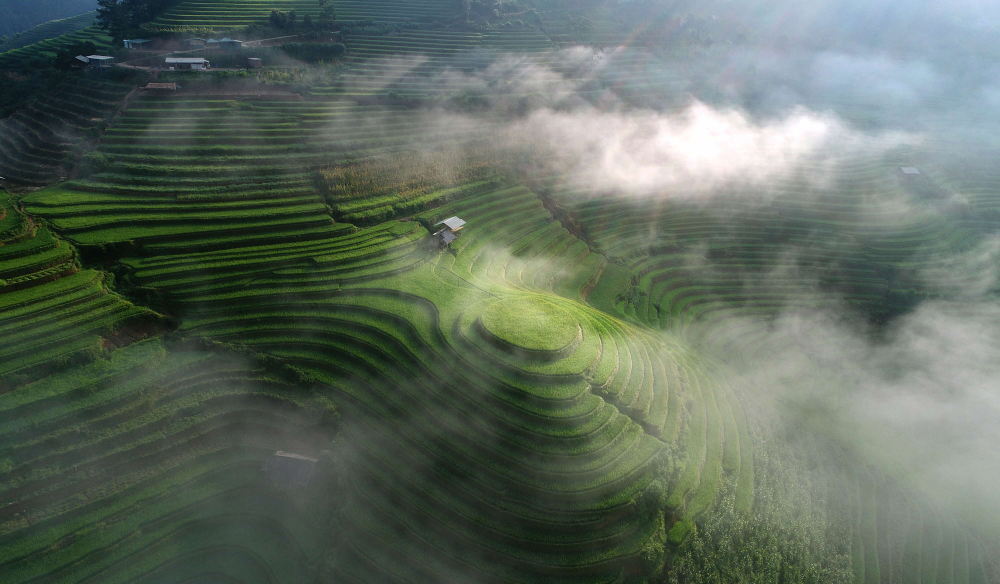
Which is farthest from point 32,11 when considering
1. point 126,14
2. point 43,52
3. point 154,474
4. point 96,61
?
point 154,474

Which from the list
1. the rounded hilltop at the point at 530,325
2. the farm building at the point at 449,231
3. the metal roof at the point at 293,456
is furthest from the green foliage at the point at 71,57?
the rounded hilltop at the point at 530,325

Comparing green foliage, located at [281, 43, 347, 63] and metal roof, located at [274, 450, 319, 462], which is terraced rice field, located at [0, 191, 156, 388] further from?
green foliage, located at [281, 43, 347, 63]

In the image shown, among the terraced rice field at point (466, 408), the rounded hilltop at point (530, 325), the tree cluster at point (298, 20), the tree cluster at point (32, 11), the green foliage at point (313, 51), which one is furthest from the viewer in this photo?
the tree cluster at point (32, 11)

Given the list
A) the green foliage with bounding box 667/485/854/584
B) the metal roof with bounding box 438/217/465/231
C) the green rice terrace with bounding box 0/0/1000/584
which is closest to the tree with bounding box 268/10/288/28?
the green rice terrace with bounding box 0/0/1000/584

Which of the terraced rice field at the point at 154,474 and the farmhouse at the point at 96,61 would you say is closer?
the terraced rice field at the point at 154,474

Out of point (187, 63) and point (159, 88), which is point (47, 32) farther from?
point (159, 88)

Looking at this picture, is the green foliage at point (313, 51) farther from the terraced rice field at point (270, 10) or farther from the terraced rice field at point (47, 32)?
the terraced rice field at point (47, 32)

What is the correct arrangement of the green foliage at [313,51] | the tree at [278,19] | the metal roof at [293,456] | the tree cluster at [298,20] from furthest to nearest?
the tree cluster at [298,20]
the tree at [278,19]
the green foliage at [313,51]
the metal roof at [293,456]
